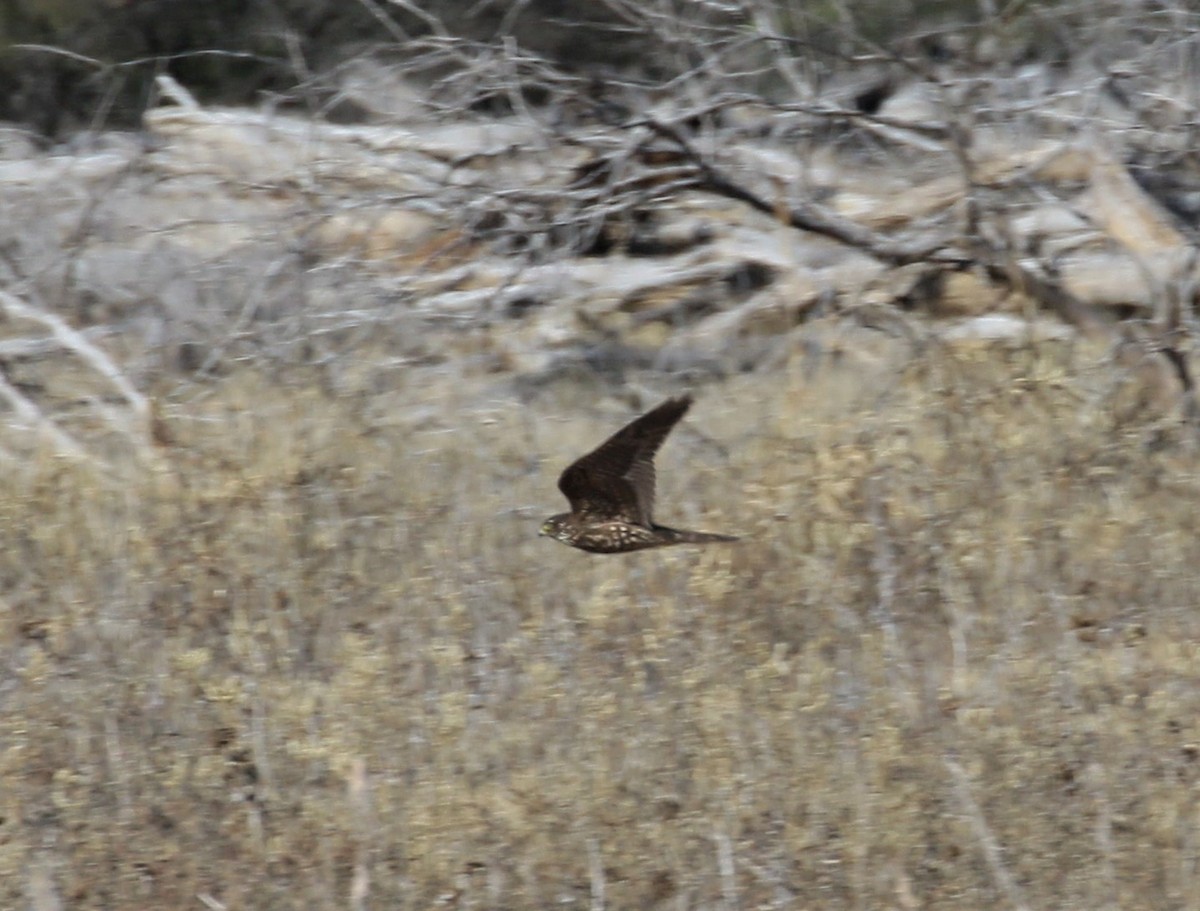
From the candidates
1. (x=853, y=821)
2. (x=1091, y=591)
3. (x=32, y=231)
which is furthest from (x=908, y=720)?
(x=32, y=231)

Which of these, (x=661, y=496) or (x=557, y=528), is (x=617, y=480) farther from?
(x=661, y=496)

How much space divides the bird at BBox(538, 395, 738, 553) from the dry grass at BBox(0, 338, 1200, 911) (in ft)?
1.04

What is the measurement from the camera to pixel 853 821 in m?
4.59

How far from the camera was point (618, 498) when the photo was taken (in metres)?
5.15

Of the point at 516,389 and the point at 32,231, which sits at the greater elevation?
the point at 32,231

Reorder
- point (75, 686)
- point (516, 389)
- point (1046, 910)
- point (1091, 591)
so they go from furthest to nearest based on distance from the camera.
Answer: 1. point (516, 389)
2. point (1091, 591)
3. point (75, 686)
4. point (1046, 910)

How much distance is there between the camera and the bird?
5.07 meters

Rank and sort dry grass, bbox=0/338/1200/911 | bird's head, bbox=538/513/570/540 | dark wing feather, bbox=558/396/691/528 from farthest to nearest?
bird's head, bbox=538/513/570/540 < dark wing feather, bbox=558/396/691/528 < dry grass, bbox=0/338/1200/911

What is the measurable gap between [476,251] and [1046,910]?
11.3 feet

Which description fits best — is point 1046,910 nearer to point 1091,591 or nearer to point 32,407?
point 1091,591

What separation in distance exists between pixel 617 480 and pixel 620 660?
574 millimetres

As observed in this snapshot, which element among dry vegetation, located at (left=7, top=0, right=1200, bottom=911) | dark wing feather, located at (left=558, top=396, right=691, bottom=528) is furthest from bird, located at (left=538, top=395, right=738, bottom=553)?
dry vegetation, located at (left=7, top=0, right=1200, bottom=911)

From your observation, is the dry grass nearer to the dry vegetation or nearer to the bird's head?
the dry vegetation

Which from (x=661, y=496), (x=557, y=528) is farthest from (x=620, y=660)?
(x=661, y=496)
